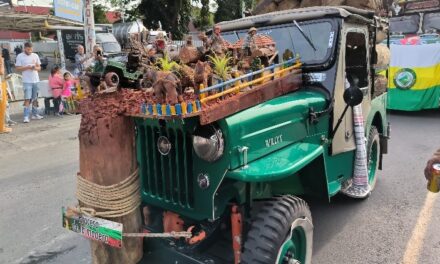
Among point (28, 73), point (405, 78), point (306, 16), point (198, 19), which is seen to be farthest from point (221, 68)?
point (198, 19)

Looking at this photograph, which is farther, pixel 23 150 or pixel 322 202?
pixel 23 150

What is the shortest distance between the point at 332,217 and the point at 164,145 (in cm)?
259

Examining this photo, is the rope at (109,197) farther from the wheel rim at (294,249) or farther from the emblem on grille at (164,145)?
the wheel rim at (294,249)

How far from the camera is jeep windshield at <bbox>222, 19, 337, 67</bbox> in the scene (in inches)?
149

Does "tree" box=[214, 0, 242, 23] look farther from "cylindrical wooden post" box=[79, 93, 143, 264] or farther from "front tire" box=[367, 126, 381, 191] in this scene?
"cylindrical wooden post" box=[79, 93, 143, 264]

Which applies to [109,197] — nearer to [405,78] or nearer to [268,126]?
[268,126]

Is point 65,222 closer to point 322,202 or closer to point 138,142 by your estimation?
point 138,142

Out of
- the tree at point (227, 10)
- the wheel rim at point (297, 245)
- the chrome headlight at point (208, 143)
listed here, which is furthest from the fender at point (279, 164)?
the tree at point (227, 10)

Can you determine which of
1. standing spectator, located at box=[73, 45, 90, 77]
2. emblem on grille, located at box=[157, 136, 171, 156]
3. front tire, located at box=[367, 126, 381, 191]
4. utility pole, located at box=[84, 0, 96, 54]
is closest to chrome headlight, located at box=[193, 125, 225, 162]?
emblem on grille, located at box=[157, 136, 171, 156]

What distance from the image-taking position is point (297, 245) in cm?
306

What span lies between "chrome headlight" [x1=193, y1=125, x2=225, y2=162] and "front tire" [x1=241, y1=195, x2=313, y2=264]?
560 mm

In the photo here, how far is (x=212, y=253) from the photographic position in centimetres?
297

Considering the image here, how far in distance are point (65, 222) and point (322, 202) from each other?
3.13 metres

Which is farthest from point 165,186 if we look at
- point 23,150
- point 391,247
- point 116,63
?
point 23,150
